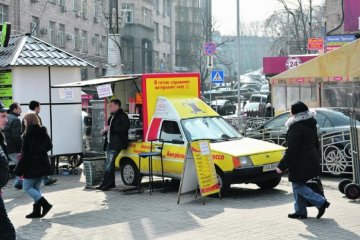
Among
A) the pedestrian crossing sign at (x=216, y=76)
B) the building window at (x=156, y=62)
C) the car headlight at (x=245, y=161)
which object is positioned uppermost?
the building window at (x=156, y=62)

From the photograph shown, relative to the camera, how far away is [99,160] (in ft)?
45.0

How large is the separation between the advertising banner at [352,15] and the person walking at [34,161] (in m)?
17.1

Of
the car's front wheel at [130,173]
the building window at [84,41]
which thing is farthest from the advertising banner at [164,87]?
the building window at [84,41]

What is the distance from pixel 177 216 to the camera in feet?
32.7

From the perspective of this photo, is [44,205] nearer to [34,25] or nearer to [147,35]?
[34,25]

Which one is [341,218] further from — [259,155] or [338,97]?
[338,97]

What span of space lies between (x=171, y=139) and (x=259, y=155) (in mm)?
1975

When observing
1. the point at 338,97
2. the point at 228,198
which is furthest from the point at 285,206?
the point at 338,97

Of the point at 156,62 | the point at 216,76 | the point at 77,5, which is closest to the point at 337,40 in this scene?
the point at 216,76

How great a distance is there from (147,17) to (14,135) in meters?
56.6

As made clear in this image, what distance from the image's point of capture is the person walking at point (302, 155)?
9.13m

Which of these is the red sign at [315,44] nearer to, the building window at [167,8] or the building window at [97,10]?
the building window at [97,10]

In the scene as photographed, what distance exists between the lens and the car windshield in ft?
41.0

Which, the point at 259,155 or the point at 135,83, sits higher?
the point at 135,83
